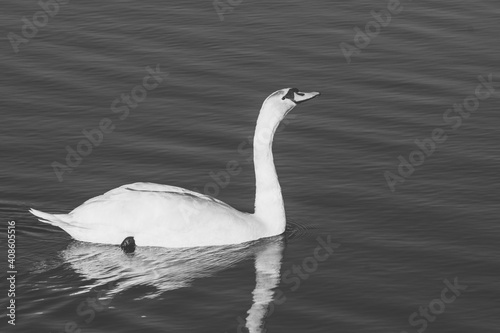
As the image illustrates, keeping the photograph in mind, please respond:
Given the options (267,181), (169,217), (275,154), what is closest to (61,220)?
(169,217)

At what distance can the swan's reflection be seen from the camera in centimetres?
2016

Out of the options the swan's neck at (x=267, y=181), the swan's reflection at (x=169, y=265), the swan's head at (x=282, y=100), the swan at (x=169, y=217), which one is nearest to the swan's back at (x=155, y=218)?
the swan at (x=169, y=217)

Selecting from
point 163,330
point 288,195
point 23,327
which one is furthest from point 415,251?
point 23,327

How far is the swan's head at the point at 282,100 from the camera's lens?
22.6 m

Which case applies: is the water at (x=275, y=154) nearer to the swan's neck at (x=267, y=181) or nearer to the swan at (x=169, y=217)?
the swan at (x=169, y=217)

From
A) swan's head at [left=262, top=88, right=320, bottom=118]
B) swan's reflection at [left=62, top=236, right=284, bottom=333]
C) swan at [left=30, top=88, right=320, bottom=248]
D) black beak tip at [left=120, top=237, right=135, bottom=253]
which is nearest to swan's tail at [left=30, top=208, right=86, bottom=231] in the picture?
swan at [left=30, top=88, right=320, bottom=248]

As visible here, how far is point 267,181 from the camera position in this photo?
2289 centimetres

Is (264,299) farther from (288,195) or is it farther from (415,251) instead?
(288,195)

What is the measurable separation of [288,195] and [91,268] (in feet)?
15.5

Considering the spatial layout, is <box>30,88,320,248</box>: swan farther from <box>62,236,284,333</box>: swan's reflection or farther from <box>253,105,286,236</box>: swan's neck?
<box>62,236,284,333</box>: swan's reflection

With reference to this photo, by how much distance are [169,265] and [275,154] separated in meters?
5.27

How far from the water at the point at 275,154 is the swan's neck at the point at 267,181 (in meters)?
0.42

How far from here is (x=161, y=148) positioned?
25766mm

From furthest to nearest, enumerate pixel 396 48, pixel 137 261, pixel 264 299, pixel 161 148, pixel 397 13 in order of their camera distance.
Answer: pixel 397 13 → pixel 396 48 → pixel 161 148 → pixel 137 261 → pixel 264 299
